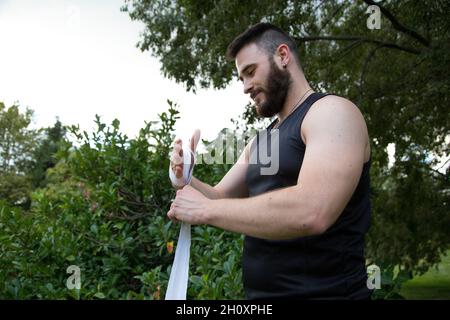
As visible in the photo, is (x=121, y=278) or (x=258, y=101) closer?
(x=258, y=101)

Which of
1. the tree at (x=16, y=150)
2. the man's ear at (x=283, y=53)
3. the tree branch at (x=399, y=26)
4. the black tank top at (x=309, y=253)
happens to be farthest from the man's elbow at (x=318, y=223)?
the tree at (x=16, y=150)

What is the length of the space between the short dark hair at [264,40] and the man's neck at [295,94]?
111 mm

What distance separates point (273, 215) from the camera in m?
1.51

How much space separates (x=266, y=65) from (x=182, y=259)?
0.77m

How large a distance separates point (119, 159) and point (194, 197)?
223 centimetres

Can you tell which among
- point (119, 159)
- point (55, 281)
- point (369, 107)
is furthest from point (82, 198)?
point (369, 107)

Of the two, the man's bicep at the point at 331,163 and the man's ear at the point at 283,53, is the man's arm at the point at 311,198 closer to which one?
the man's bicep at the point at 331,163

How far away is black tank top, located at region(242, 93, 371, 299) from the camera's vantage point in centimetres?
170

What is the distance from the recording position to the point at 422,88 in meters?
8.49

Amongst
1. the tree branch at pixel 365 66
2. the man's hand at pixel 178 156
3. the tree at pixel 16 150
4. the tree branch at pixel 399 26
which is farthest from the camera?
the tree at pixel 16 150

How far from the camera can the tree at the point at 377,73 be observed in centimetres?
784

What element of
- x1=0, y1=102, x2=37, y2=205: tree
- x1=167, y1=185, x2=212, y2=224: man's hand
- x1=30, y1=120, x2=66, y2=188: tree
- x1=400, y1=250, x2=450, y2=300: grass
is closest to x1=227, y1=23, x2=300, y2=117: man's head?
x1=167, y1=185, x2=212, y2=224: man's hand

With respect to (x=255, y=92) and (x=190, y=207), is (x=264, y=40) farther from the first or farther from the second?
(x=190, y=207)

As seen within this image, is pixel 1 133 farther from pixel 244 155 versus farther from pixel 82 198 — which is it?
pixel 244 155
